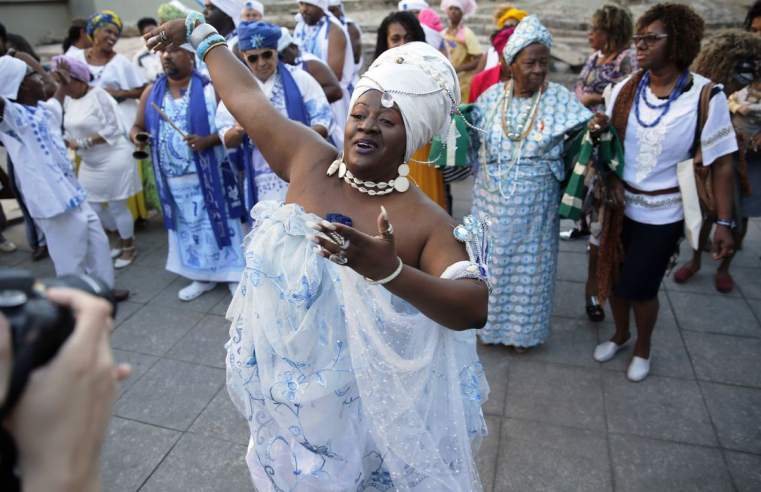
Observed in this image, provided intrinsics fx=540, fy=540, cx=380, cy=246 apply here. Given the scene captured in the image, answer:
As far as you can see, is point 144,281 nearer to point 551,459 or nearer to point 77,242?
point 77,242

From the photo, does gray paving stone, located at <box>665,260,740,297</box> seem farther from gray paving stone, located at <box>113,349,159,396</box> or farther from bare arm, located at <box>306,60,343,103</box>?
gray paving stone, located at <box>113,349,159,396</box>

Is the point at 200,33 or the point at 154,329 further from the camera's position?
the point at 154,329

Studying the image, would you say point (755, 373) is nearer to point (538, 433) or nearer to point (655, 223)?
point (655, 223)

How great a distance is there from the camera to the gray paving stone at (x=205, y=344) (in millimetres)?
3717

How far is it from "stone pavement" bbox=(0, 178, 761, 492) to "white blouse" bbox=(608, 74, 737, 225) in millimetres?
1088

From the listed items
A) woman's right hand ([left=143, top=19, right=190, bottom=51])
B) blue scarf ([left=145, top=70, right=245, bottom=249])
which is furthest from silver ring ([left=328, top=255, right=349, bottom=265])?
blue scarf ([left=145, top=70, right=245, bottom=249])

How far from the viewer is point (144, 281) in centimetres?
487

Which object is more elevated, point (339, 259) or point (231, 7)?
point (231, 7)

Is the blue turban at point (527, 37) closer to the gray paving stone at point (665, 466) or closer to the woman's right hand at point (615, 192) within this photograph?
the woman's right hand at point (615, 192)

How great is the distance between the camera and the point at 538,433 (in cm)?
300

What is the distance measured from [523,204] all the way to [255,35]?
2.16 meters

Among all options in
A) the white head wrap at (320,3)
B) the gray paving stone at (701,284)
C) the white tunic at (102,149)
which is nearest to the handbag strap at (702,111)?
the gray paving stone at (701,284)

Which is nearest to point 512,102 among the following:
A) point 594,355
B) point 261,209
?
point 594,355

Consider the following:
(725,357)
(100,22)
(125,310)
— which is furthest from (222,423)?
(100,22)
